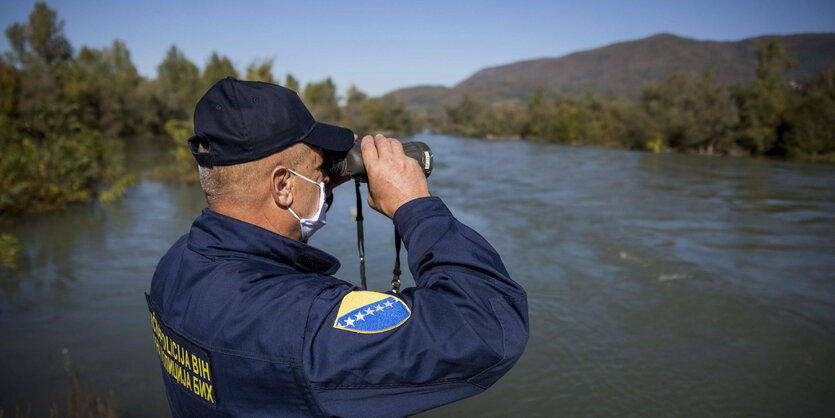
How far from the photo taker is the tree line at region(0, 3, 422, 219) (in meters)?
10.6

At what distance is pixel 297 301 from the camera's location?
44.8 inches

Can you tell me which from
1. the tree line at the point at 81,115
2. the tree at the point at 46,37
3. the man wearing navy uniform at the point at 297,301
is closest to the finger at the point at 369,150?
the man wearing navy uniform at the point at 297,301

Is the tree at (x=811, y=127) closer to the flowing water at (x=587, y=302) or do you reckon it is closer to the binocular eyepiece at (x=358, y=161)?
the flowing water at (x=587, y=302)

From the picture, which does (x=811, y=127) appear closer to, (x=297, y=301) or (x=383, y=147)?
(x=383, y=147)

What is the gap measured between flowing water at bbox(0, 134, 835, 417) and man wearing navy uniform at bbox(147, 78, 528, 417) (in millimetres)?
3467

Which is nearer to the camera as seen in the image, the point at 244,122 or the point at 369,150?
the point at 244,122

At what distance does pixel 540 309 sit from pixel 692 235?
6118 millimetres

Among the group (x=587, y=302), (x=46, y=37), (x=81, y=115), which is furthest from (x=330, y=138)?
(x=46, y=37)

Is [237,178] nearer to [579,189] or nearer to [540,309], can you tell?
[540,309]

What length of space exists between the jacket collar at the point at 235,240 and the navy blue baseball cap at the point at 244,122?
6.5 inches

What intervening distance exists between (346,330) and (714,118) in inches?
1823

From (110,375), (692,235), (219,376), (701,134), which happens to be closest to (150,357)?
(110,375)

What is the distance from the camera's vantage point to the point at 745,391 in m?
4.81

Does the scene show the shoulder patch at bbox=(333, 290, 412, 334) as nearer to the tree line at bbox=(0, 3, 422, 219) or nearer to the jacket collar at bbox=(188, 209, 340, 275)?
the jacket collar at bbox=(188, 209, 340, 275)
